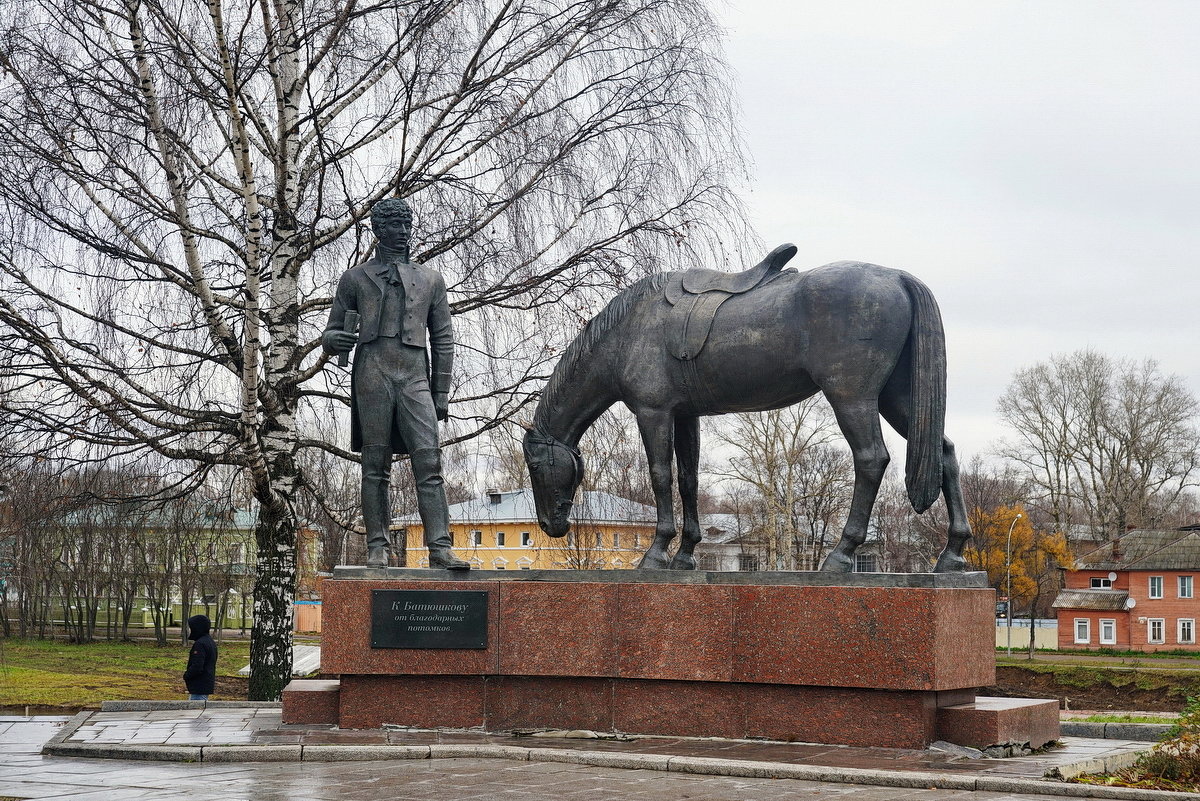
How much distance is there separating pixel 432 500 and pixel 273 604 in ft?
19.8

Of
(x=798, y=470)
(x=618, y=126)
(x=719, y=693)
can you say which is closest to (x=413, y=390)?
(x=719, y=693)

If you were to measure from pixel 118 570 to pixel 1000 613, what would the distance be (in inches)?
2093

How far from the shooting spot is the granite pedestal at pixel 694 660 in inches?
332

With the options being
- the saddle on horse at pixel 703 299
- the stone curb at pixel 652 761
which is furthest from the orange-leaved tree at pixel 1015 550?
the stone curb at pixel 652 761

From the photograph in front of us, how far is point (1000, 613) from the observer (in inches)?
2874

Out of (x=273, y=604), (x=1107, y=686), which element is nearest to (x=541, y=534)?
(x=1107, y=686)

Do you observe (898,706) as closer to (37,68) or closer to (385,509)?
(385,509)

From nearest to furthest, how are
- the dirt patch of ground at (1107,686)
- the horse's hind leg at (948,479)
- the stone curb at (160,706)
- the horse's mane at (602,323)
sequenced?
the horse's hind leg at (948,479), the horse's mane at (602,323), the stone curb at (160,706), the dirt patch of ground at (1107,686)

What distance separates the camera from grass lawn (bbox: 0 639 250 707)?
65.9 feet

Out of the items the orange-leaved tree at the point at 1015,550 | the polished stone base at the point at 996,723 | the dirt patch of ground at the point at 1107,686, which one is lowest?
the dirt patch of ground at the point at 1107,686

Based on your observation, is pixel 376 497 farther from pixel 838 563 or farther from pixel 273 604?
pixel 273 604

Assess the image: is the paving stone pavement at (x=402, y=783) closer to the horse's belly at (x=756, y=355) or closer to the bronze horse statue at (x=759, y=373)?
the bronze horse statue at (x=759, y=373)

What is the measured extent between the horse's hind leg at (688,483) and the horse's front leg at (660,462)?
0.67ft

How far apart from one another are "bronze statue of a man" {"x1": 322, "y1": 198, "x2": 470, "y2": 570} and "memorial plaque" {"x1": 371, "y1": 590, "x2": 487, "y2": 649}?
16.4 inches
